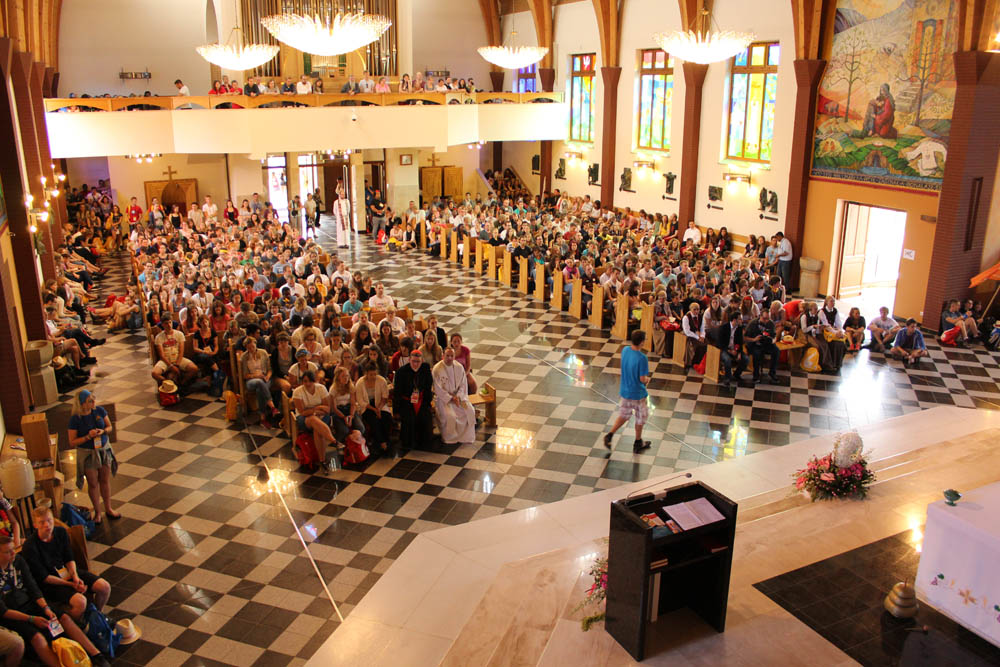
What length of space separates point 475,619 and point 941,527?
3.32 m

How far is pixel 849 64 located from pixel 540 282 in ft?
23.6

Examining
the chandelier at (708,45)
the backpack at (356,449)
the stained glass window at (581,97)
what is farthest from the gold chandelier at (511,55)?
the backpack at (356,449)

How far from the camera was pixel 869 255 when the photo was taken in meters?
16.8

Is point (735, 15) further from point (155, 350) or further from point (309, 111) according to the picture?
point (155, 350)

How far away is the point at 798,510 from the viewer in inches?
279

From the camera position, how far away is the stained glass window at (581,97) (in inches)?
927

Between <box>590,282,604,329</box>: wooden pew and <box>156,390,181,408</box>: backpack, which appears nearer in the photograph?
<box>156,390,181,408</box>: backpack

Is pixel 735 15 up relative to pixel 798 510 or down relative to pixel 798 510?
up

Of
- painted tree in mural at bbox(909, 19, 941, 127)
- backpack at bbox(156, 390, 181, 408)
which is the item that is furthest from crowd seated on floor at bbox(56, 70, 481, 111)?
painted tree in mural at bbox(909, 19, 941, 127)

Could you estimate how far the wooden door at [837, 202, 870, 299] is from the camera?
633 inches

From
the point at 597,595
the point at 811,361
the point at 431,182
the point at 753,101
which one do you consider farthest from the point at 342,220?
the point at 597,595

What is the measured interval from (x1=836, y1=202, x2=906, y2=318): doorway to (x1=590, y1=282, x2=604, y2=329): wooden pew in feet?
18.4

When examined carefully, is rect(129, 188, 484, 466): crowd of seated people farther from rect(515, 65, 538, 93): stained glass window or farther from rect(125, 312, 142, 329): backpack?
rect(515, 65, 538, 93): stained glass window

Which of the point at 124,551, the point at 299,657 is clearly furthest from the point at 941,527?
the point at 124,551
